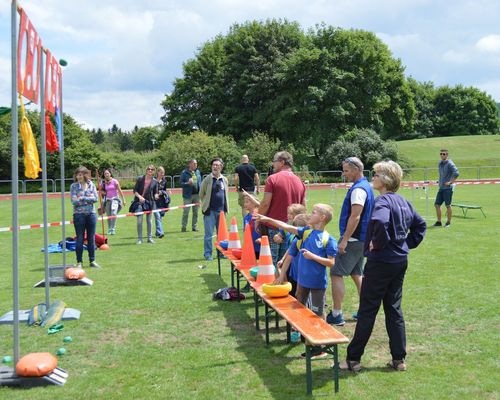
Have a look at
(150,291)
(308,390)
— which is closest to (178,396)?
(308,390)

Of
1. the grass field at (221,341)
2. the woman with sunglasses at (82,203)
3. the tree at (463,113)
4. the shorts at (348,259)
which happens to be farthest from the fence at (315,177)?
the tree at (463,113)

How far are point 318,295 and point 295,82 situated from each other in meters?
44.2

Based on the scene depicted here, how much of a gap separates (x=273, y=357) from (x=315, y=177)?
3692 centimetres

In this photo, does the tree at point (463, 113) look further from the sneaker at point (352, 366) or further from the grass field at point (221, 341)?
the sneaker at point (352, 366)

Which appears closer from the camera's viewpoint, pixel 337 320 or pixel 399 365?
pixel 399 365

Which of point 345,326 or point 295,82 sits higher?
point 295,82

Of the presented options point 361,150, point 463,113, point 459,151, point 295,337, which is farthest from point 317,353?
point 463,113

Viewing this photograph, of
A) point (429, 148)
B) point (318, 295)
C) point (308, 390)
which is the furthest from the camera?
point (429, 148)

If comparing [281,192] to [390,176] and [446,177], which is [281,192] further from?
[446,177]

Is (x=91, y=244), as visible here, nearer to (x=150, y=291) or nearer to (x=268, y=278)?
(x=150, y=291)

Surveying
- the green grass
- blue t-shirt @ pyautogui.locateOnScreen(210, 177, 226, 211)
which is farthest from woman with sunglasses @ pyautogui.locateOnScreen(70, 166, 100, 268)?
the green grass

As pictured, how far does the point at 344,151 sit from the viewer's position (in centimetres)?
4422

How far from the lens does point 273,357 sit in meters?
5.47

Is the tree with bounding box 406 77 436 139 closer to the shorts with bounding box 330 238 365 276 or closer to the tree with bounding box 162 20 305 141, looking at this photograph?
the tree with bounding box 162 20 305 141
